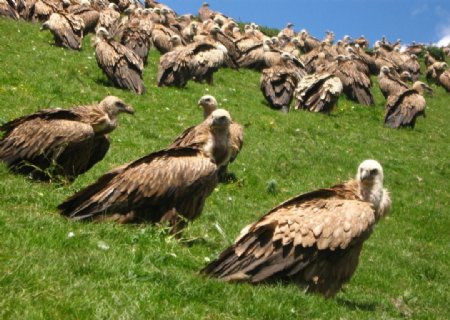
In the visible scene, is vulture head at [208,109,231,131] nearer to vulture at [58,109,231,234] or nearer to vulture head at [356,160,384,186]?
vulture at [58,109,231,234]

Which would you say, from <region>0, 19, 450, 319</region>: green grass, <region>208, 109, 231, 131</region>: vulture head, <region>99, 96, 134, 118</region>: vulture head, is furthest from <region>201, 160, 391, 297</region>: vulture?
<region>99, 96, 134, 118</region>: vulture head

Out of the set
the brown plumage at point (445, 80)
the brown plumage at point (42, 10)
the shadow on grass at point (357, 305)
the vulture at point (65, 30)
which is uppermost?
the brown plumage at point (445, 80)

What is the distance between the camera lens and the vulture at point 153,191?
26.2 feet

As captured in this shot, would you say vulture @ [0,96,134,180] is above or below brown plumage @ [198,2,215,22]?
below

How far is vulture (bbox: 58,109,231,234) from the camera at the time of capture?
26.2 ft

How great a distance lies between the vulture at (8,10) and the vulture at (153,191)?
20730 millimetres

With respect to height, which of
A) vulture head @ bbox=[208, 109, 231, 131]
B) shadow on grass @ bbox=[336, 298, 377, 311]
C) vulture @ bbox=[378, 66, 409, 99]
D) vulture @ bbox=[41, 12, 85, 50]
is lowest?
shadow on grass @ bbox=[336, 298, 377, 311]

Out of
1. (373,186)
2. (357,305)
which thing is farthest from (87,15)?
(357,305)

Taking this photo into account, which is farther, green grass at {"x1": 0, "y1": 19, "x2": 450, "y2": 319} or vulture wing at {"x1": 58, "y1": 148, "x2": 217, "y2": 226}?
vulture wing at {"x1": 58, "y1": 148, "x2": 217, "y2": 226}

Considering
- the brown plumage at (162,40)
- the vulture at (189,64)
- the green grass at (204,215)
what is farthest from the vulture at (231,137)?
the brown plumage at (162,40)

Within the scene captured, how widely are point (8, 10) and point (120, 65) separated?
10.9m

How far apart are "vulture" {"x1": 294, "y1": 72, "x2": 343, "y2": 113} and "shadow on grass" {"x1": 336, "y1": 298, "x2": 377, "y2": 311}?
15722 mm

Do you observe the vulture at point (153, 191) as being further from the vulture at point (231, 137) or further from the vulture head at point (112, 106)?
the vulture head at point (112, 106)

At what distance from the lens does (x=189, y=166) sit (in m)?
8.21
